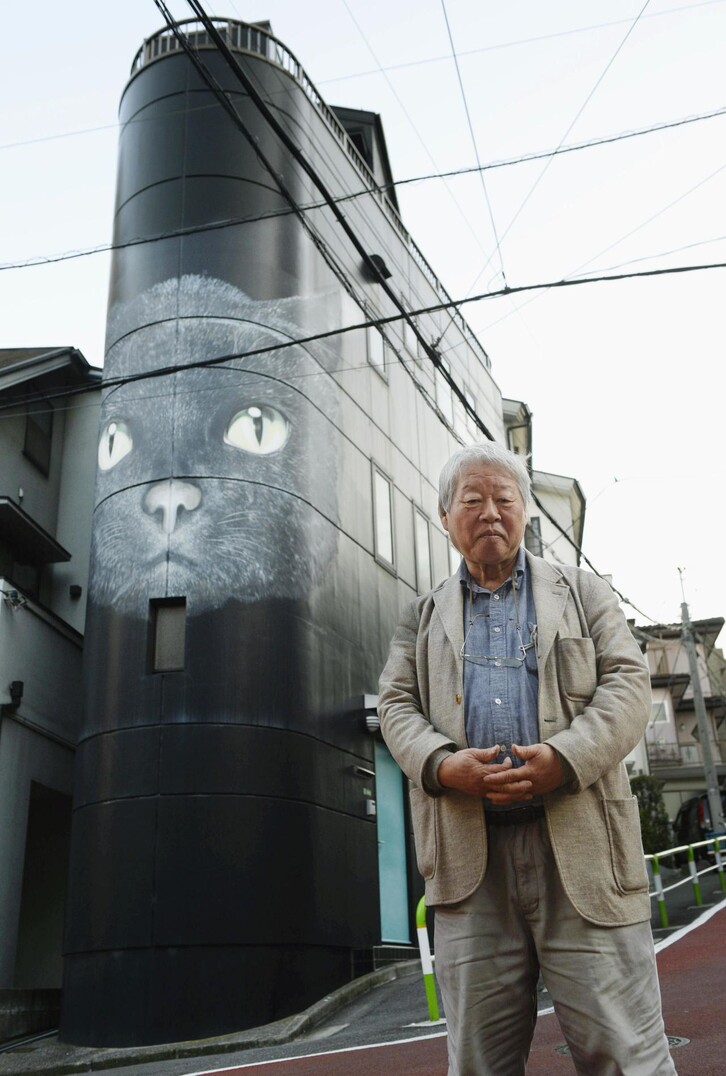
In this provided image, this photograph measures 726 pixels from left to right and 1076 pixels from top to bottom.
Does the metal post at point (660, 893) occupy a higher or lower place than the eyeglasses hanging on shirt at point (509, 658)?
lower

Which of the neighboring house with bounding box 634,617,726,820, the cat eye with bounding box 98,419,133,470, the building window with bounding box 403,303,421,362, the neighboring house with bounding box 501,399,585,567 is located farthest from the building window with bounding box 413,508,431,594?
the neighboring house with bounding box 634,617,726,820

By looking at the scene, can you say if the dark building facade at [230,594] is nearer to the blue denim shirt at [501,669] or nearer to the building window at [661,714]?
the blue denim shirt at [501,669]

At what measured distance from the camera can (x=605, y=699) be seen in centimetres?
255

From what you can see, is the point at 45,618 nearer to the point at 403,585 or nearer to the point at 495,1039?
the point at 403,585

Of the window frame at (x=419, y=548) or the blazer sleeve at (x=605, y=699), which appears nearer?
the blazer sleeve at (x=605, y=699)

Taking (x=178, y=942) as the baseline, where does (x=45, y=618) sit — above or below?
above

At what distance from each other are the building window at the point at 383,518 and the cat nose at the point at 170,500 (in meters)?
4.13

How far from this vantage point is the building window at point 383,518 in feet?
53.5

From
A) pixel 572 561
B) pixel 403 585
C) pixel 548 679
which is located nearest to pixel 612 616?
pixel 548 679

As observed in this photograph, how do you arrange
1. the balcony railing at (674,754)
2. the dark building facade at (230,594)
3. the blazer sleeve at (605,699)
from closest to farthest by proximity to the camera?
1. the blazer sleeve at (605,699)
2. the dark building facade at (230,594)
3. the balcony railing at (674,754)

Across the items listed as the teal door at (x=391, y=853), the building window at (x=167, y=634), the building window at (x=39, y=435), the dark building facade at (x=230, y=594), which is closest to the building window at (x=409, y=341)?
the dark building facade at (x=230, y=594)

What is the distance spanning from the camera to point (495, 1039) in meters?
2.42

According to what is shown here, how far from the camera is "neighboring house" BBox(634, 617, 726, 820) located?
41719mm

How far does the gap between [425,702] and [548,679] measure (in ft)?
1.23
